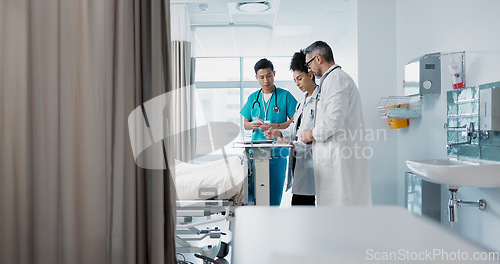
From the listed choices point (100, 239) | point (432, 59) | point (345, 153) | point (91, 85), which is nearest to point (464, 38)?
point (432, 59)

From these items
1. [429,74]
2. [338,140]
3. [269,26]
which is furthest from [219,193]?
[269,26]

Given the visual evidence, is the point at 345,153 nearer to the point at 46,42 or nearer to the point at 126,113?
the point at 126,113

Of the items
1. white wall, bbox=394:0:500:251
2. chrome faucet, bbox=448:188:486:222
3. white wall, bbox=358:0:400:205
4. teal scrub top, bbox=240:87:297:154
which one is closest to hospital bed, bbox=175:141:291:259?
teal scrub top, bbox=240:87:297:154

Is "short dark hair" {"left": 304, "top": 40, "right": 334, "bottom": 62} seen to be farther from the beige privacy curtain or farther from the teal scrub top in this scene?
the beige privacy curtain

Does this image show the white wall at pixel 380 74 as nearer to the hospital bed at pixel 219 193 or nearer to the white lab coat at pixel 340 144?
the white lab coat at pixel 340 144

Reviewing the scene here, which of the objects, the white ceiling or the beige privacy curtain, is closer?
the beige privacy curtain

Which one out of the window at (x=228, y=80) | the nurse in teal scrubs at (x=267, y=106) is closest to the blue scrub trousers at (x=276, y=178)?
the nurse in teal scrubs at (x=267, y=106)

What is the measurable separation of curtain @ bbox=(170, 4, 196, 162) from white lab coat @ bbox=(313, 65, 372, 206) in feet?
6.09

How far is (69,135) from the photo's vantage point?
1.22 m

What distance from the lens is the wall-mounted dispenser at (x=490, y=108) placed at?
1.80 m

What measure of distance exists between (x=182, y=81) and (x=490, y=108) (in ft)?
9.57

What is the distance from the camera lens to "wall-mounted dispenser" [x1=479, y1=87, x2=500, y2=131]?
180cm

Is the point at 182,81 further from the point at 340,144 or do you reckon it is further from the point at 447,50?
the point at 447,50

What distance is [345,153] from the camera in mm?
2037
